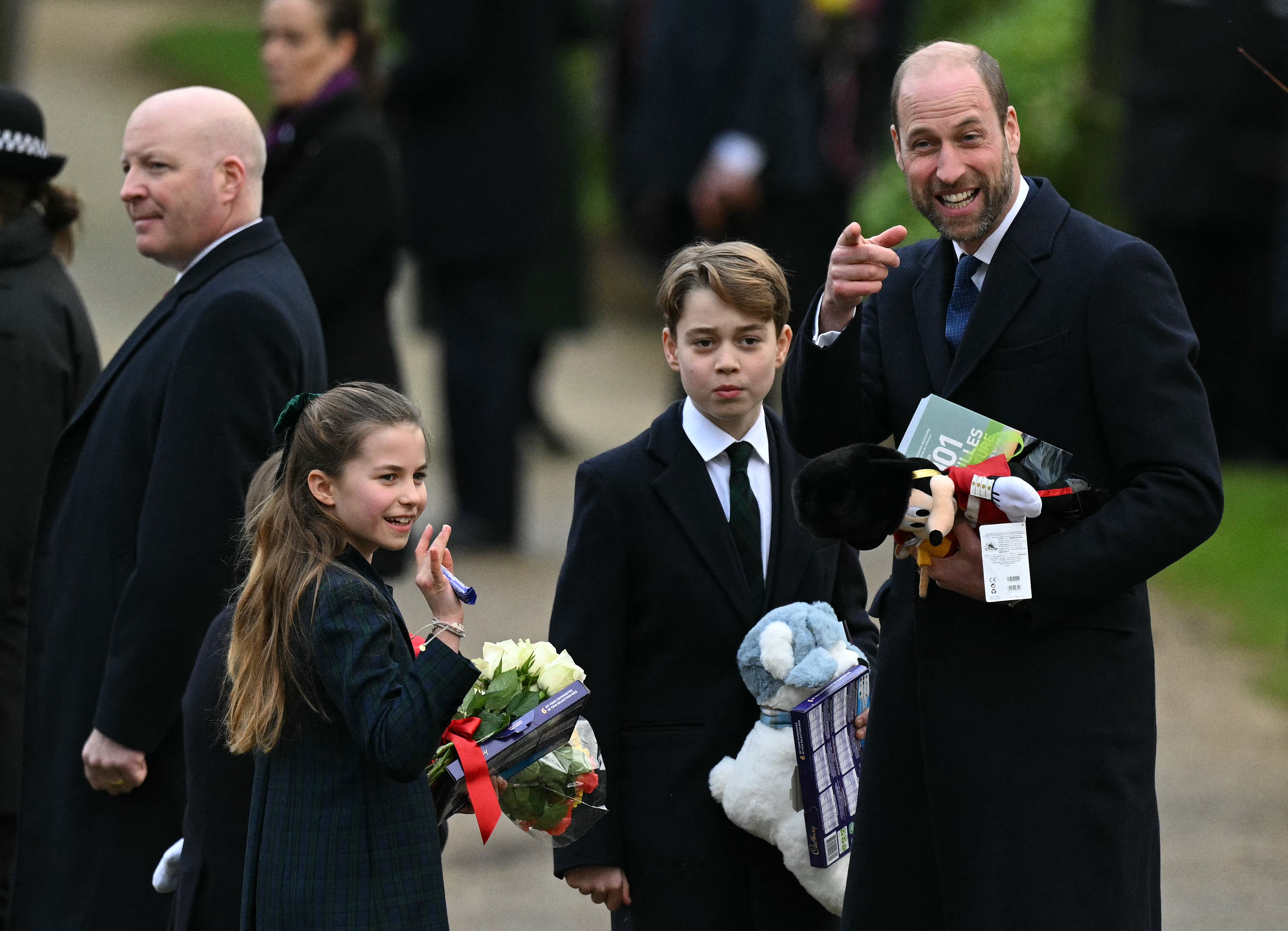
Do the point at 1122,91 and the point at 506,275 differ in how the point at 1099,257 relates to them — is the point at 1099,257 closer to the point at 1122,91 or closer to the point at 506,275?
the point at 506,275

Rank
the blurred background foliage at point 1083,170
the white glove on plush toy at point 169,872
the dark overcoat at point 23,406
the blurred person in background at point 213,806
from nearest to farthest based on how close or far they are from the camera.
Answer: the blurred person in background at point 213,806 < the white glove on plush toy at point 169,872 < the dark overcoat at point 23,406 < the blurred background foliage at point 1083,170

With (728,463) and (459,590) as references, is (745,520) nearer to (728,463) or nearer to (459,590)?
(728,463)

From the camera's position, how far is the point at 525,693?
3.26 meters

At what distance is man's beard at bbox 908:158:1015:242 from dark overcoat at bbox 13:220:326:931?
4.92ft

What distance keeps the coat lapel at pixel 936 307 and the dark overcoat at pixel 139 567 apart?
1.42m

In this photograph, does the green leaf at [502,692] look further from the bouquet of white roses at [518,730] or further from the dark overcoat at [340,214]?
the dark overcoat at [340,214]

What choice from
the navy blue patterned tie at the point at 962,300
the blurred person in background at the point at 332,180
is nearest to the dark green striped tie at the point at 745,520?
the navy blue patterned tie at the point at 962,300

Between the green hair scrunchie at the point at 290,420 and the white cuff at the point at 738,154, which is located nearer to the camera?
the green hair scrunchie at the point at 290,420

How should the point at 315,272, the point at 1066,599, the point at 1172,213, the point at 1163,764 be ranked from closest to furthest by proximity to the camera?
the point at 1066,599 < the point at 315,272 < the point at 1163,764 < the point at 1172,213

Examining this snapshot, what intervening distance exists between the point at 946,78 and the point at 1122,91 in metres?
6.80

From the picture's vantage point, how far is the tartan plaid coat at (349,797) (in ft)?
10.1

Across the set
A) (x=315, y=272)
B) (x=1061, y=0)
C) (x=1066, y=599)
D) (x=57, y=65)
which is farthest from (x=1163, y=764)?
(x=57, y=65)

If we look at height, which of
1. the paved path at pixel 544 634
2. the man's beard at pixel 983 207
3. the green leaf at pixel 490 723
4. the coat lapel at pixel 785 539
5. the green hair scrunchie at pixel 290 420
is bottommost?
the paved path at pixel 544 634

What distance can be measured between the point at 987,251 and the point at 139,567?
1.80m
